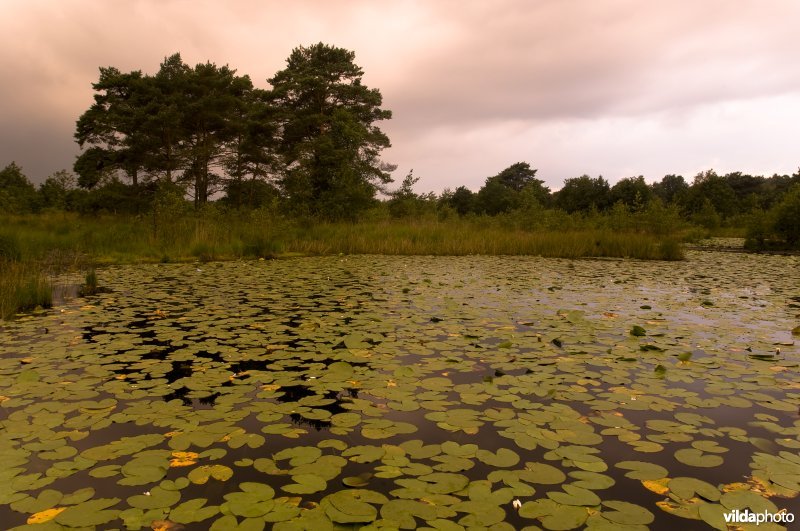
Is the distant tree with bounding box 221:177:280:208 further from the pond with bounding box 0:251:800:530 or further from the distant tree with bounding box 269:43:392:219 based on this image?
the pond with bounding box 0:251:800:530

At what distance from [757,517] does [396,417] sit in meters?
1.88

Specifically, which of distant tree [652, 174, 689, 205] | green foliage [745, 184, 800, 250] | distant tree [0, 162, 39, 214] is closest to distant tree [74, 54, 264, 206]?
distant tree [0, 162, 39, 214]

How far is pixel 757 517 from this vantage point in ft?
6.17

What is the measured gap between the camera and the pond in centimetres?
196

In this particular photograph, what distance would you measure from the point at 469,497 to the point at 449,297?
201 inches

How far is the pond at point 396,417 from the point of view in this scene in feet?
6.44

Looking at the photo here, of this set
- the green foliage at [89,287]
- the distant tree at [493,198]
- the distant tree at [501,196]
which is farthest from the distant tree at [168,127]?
the distant tree at [493,198]

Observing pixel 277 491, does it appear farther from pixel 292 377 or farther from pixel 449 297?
pixel 449 297

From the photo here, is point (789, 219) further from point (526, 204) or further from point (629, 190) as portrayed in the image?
point (629, 190)

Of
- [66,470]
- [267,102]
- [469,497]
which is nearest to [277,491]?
[469,497]

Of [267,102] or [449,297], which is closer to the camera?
[449,297]

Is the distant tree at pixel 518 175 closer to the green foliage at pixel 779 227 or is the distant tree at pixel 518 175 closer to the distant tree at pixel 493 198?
the distant tree at pixel 493 198

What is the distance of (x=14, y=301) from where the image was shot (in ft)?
19.7

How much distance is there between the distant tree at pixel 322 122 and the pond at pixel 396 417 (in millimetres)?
17871
